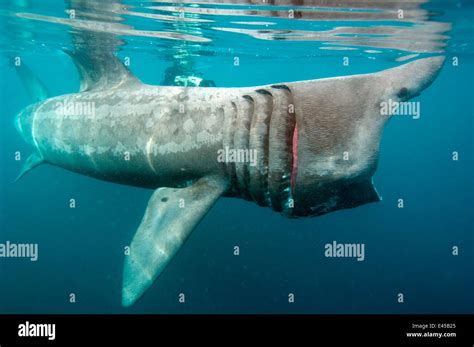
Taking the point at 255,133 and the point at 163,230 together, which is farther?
the point at 163,230

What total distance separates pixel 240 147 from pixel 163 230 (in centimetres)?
129

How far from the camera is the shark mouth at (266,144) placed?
12.1ft

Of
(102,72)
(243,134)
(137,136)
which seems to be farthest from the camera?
(102,72)

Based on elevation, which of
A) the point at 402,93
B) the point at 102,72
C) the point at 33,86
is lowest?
the point at 402,93

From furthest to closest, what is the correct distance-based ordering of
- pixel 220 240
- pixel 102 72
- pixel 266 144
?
1. pixel 220 240
2. pixel 102 72
3. pixel 266 144

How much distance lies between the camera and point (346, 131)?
3623mm

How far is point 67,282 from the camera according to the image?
14.8m

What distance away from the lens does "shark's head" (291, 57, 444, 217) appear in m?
3.59

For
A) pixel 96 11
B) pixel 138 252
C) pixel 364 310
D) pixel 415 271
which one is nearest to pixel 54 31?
pixel 96 11

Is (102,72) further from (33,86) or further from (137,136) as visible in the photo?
(33,86)

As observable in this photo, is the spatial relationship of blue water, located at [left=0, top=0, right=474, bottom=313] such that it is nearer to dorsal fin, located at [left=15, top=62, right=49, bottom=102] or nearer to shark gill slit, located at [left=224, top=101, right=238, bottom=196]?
dorsal fin, located at [left=15, top=62, right=49, bottom=102]

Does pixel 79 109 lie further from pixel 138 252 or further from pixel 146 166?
pixel 138 252

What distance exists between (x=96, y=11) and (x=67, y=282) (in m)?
10.8

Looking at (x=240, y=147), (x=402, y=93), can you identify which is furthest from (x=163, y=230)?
(x=402, y=93)
